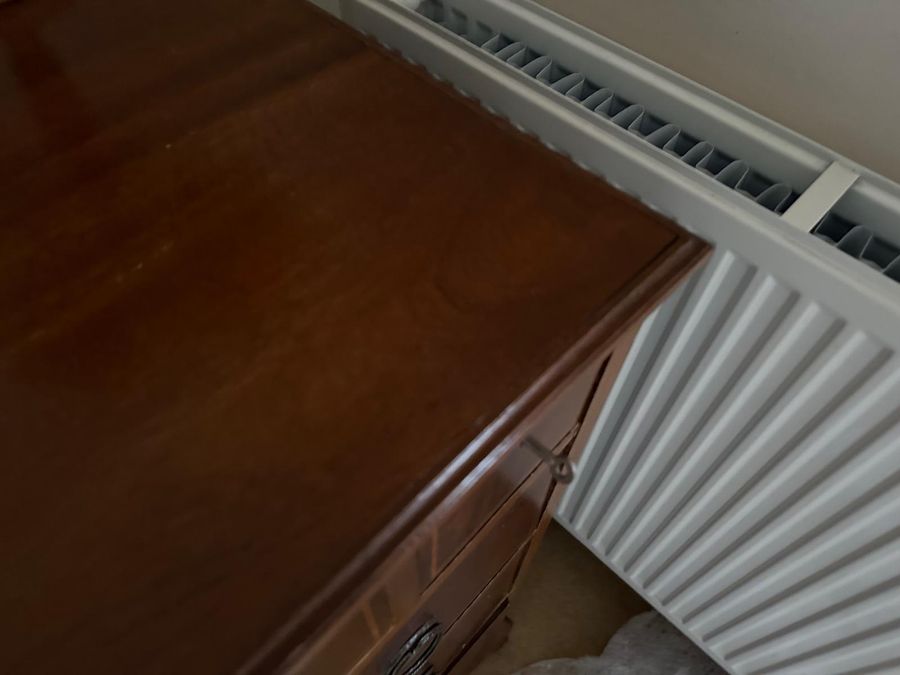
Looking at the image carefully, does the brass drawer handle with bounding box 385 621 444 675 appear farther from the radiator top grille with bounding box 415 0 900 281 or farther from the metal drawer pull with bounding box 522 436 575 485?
the radiator top grille with bounding box 415 0 900 281

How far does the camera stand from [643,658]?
112 centimetres

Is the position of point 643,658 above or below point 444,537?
below

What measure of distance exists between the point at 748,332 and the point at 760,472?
0.59 feet

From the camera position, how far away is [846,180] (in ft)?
1.62

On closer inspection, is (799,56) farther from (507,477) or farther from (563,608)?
(563,608)

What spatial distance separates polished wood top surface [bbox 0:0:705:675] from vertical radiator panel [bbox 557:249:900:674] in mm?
160

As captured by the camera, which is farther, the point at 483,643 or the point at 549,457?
the point at 483,643

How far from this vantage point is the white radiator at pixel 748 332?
19.4 inches

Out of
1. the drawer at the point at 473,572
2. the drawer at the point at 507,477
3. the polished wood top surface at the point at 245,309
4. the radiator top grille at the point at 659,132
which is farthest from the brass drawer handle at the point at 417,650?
the radiator top grille at the point at 659,132

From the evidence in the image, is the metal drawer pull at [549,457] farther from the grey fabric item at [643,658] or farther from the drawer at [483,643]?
the grey fabric item at [643,658]

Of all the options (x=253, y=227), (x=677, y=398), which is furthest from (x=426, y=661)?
(x=253, y=227)

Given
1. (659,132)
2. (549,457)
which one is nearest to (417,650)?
(549,457)

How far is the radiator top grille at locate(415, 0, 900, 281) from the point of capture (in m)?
0.52

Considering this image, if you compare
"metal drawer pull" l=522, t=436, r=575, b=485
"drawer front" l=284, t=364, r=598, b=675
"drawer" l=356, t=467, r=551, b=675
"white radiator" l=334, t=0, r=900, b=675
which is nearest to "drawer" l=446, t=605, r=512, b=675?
"drawer" l=356, t=467, r=551, b=675
